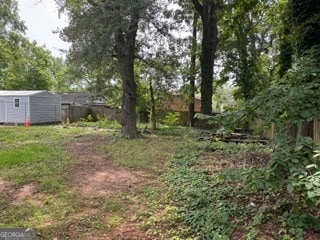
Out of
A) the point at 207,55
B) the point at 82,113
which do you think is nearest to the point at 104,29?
the point at 207,55

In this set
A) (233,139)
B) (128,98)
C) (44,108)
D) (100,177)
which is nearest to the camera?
(100,177)

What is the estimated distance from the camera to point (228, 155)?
6617 mm

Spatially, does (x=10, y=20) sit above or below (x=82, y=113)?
above

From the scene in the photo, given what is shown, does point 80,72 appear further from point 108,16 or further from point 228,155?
point 228,155

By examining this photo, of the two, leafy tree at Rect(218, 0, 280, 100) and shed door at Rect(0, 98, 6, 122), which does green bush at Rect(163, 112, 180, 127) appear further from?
shed door at Rect(0, 98, 6, 122)

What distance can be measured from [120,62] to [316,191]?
340 inches

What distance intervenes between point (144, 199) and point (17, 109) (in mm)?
16859

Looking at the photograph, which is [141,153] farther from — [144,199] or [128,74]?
[128,74]

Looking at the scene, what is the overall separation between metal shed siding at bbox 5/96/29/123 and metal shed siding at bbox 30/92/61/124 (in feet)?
1.10

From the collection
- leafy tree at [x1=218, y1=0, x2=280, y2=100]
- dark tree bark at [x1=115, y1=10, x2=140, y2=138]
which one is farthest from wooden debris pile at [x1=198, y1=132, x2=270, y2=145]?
leafy tree at [x1=218, y1=0, x2=280, y2=100]

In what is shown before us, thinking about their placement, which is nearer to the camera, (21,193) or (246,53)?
(21,193)

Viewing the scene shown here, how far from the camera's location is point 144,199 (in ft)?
14.6

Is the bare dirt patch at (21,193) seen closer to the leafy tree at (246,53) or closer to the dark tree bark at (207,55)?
the dark tree bark at (207,55)

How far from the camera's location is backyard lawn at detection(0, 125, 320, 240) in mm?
3246
